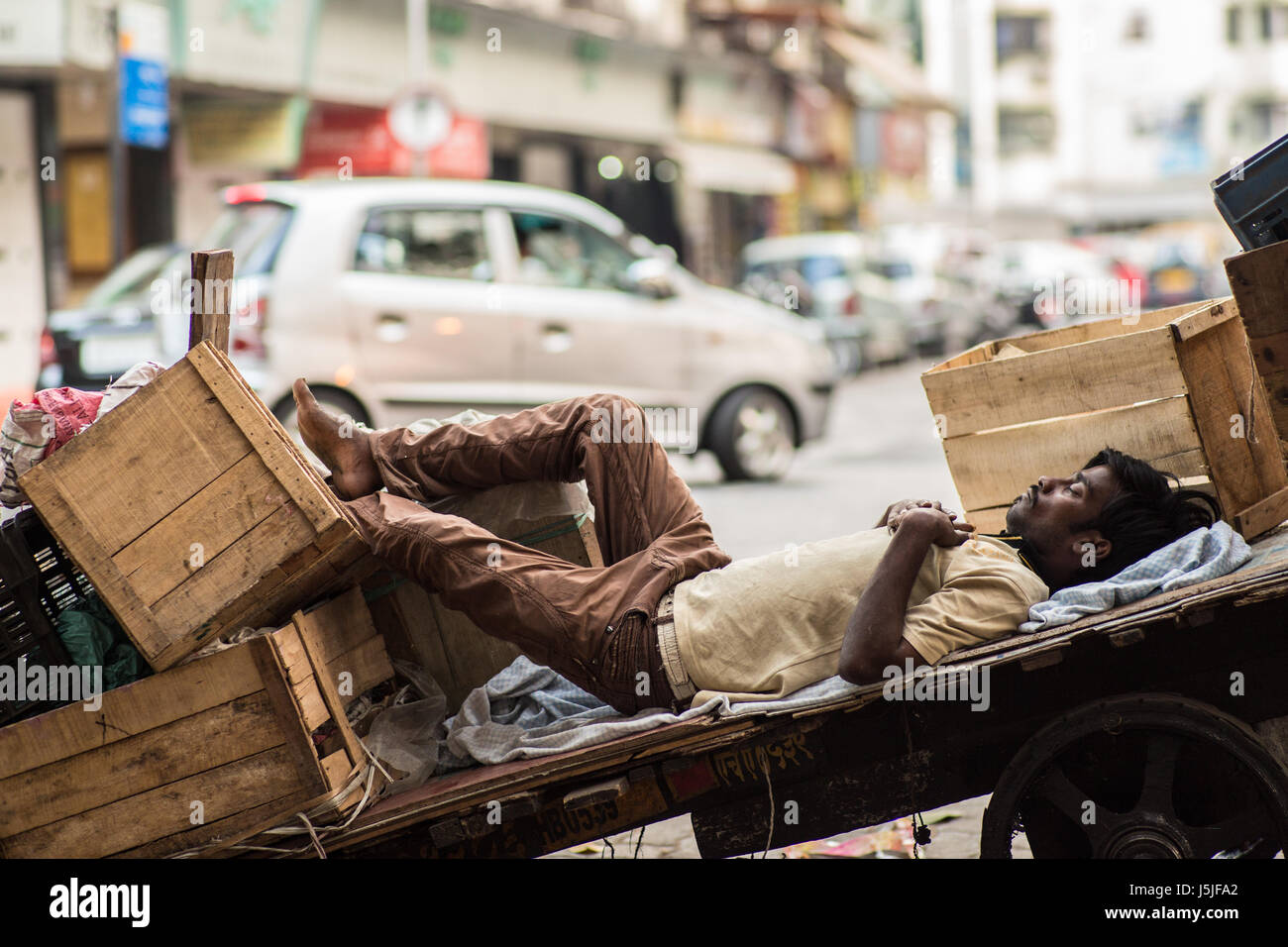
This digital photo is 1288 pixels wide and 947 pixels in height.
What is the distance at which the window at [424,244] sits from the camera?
898 cm

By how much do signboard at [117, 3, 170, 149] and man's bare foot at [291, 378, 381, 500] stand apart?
667 cm

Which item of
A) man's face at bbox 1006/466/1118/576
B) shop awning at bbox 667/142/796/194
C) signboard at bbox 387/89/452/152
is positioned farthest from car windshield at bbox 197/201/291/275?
shop awning at bbox 667/142/796/194

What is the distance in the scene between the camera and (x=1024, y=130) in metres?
60.5

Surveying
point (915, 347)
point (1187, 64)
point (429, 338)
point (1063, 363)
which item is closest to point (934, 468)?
point (429, 338)

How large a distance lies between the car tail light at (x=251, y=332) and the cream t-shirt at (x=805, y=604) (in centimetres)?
540

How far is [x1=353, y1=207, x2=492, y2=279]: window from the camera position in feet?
29.5

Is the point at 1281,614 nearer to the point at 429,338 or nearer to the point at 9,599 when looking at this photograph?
the point at 9,599

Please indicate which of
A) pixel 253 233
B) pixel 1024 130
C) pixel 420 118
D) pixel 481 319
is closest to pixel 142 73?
pixel 253 233

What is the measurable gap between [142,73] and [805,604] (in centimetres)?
815

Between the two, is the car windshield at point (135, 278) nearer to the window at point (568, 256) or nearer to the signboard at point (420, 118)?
the window at point (568, 256)
